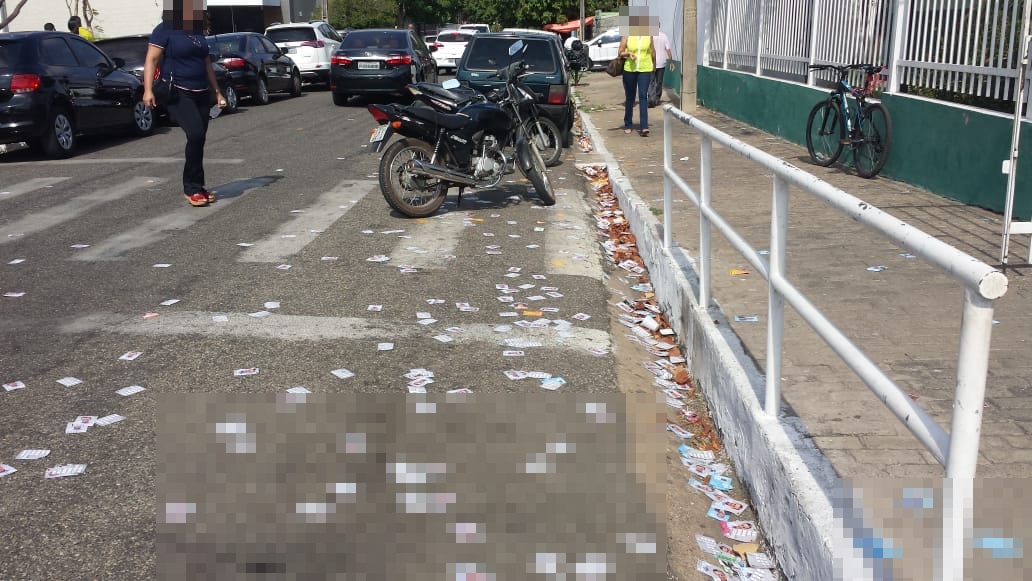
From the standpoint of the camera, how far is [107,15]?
45.0 metres

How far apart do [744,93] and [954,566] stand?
588 inches

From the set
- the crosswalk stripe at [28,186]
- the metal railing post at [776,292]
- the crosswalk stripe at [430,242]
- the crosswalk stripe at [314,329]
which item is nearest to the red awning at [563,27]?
the crosswalk stripe at [28,186]

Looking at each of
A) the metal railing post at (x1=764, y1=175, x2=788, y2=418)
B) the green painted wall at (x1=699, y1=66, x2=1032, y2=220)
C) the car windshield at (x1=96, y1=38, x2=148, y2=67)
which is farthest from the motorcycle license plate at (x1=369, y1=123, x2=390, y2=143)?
the car windshield at (x1=96, y1=38, x2=148, y2=67)

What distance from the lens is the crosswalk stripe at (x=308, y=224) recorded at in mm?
7777

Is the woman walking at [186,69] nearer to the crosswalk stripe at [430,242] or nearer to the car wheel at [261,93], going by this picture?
the crosswalk stripe at [430,242]

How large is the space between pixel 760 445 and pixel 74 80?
41.7 feet

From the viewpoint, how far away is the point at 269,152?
1380 cm

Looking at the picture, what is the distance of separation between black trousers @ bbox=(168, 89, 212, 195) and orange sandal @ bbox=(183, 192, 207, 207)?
0.07 m

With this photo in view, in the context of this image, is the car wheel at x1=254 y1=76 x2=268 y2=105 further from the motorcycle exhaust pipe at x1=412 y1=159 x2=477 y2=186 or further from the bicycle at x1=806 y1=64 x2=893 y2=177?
the bicycle at x1=806 y1=64 x2=893 y2=177

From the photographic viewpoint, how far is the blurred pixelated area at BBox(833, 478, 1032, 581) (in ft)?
7.19

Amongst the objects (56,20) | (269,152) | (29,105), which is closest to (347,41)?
(269,152)

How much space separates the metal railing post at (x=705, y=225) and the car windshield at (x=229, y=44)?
58.8ft

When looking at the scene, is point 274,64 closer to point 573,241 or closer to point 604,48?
point 573,241

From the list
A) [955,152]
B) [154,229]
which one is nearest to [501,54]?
[154,229]
